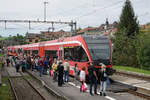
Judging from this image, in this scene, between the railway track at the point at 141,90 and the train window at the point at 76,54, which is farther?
the train window at the point at 76,54

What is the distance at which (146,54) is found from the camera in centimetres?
2342

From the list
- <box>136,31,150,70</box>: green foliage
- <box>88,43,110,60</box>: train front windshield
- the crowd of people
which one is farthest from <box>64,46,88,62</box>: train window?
<box>136,31,150,70</box>: green foliage

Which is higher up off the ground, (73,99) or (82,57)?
(82,57)

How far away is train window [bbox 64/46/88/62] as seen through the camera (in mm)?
15398

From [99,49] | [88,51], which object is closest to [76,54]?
[88,51]

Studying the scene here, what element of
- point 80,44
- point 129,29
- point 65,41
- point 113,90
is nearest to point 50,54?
point 65,41

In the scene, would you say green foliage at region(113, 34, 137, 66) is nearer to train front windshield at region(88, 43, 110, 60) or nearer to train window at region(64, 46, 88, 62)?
train window at region(64, 46, 88, 62)

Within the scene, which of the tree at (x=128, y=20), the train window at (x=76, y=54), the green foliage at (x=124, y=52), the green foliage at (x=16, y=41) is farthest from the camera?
the green foliage at (x=16, y=41)

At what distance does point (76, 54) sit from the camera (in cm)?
1636

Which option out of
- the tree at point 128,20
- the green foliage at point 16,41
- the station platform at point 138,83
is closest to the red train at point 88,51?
the station platform at point 138,83

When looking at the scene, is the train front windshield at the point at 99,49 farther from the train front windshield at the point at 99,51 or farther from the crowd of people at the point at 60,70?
the crowd of people at the point at 60,70

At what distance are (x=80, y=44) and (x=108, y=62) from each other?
2332 millimetres

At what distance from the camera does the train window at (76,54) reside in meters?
15.4

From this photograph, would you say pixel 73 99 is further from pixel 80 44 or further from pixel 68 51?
pixel 68 51
